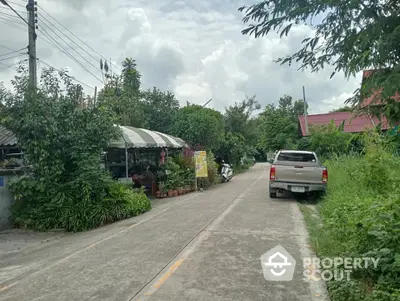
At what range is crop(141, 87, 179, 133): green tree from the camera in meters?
25.4

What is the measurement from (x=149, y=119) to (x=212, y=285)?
70.5 ft

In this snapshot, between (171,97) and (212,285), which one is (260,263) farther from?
(171,97)

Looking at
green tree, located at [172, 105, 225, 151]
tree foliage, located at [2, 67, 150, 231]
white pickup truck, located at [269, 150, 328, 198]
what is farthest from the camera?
green tree, located at [172, 105, 225, 151]

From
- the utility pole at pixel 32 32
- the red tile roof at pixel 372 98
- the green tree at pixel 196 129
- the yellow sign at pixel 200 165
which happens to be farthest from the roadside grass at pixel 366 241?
the green tree at pixel 196 129

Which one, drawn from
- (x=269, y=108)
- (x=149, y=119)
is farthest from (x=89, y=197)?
(x=269, y=108)

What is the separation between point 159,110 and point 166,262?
20853 millimetres

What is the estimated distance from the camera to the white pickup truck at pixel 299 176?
476 inches

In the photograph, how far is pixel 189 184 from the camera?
17.1 m
